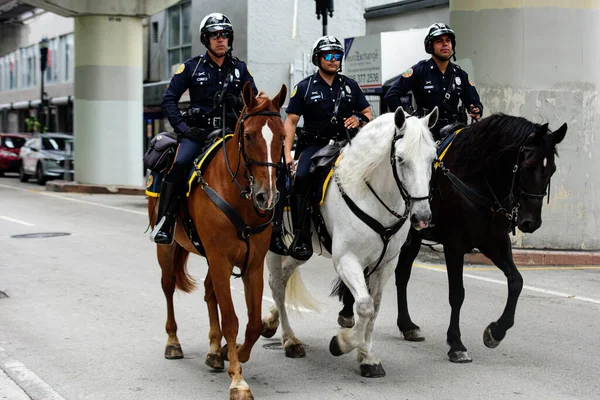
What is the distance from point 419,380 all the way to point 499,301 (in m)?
3.45

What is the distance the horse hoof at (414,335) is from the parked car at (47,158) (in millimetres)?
23859

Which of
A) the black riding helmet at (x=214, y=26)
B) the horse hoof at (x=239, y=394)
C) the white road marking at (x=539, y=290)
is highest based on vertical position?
the black riding helmet at (x=214, y=26)

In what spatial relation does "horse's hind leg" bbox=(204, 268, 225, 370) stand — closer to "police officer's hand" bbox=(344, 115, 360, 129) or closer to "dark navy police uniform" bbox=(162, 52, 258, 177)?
"dark navy police uniform" bbox=(162, 52, 258, 177)

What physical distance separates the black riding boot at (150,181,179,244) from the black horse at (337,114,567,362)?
170 cm

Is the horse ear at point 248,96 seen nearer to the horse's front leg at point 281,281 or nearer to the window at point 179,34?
the horse's front leg at point 281,281

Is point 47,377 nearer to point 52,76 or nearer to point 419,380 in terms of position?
point 419,380

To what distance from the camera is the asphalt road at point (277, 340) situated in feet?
19.8

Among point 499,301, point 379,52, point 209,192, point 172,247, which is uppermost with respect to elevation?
point 379,52

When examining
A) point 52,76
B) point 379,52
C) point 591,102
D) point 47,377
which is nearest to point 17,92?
point 52,76

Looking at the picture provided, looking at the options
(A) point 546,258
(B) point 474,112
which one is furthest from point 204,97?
(A) point 546,258

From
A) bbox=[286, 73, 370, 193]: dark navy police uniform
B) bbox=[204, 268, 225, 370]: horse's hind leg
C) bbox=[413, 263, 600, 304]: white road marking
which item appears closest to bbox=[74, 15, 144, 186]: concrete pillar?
bbox=[413, 263, 600, 304]: white road marking

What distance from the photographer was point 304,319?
8.35 meters

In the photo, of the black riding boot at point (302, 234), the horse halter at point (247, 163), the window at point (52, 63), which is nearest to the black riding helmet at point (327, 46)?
the black riding boot at point (302, 234)

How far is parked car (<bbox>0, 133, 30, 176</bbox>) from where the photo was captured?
3609 centimetres
